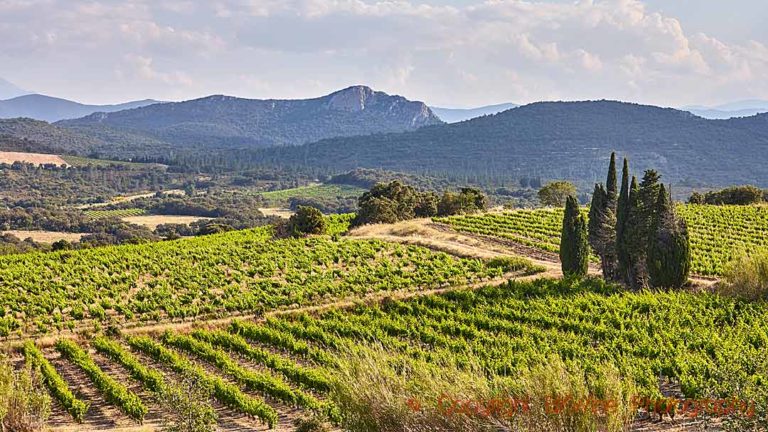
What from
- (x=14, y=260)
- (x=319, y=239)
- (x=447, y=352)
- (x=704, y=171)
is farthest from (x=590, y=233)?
(x=704, y=171)

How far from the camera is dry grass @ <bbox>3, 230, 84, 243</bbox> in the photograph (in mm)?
96469

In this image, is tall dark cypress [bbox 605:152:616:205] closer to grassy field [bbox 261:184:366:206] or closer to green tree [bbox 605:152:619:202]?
green tree [bbox 605:152:619:202]

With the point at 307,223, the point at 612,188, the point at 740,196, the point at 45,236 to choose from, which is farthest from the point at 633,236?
the point at 45,236

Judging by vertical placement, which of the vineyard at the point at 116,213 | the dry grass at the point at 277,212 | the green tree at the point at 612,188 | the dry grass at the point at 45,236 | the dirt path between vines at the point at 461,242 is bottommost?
the dry grass at the point at 45,236

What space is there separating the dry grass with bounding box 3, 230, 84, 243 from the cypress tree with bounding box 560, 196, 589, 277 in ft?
259

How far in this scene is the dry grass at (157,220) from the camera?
124 metres

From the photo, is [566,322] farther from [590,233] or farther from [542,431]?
[542,431]

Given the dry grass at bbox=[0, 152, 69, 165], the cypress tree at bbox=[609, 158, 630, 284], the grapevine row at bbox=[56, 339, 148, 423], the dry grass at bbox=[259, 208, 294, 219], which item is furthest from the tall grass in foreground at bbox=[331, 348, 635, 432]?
the dry grass at bbox=[0, 152, 69, 165]

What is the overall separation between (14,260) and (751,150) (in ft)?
658

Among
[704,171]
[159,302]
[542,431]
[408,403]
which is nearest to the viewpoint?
[542,431]

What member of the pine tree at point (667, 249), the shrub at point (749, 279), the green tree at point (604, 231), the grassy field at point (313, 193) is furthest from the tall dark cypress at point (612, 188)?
the grassy field at point (313, 193)

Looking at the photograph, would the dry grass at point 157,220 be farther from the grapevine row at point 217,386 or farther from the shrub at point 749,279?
the shrub at point 749,279

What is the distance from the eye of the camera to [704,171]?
18425 cm

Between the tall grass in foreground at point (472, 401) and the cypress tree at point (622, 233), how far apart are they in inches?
926
